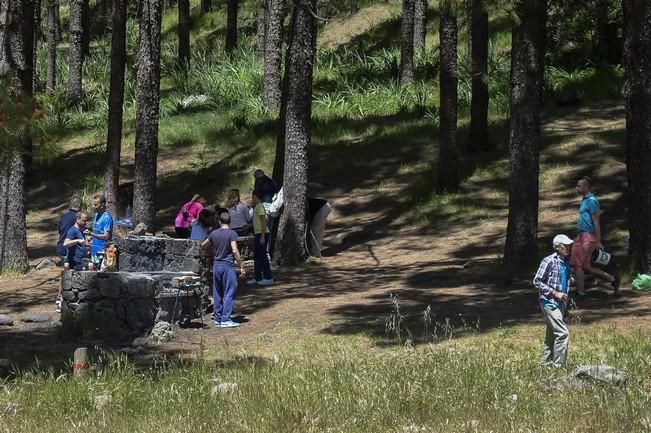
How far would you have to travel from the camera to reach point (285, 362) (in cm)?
1139

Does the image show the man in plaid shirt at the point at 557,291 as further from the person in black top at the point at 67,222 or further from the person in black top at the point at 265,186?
the person in black top at the point at 265,186

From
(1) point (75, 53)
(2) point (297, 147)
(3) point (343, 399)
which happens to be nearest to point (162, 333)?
(2) point (297, 147)

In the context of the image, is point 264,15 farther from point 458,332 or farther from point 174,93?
point 458,332

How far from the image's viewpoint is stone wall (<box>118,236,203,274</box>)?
679 inches

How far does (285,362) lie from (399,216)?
12.3 meters

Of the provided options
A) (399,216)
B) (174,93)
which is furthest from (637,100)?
(174,93)

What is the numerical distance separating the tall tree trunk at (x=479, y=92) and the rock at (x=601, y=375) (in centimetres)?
1503

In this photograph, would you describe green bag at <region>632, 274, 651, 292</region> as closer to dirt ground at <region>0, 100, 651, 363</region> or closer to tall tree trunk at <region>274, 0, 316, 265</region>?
dirt ground at <region>0, 100, 651, 363</region>

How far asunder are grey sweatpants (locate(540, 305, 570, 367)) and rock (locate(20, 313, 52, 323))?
826 centimetres

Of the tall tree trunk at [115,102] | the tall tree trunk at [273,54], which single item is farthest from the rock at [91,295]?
the tall tree trunk at [273,54]

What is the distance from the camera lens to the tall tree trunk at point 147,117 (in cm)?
2166

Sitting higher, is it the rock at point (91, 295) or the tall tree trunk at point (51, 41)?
the tall tree trunk at point (51, 41)

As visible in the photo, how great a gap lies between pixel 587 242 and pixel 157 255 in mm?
6616

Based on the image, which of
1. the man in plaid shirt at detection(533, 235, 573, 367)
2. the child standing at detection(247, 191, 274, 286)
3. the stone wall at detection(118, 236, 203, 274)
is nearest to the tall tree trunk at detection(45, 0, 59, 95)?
the child standing at detection(247, 191, 274, 286)
